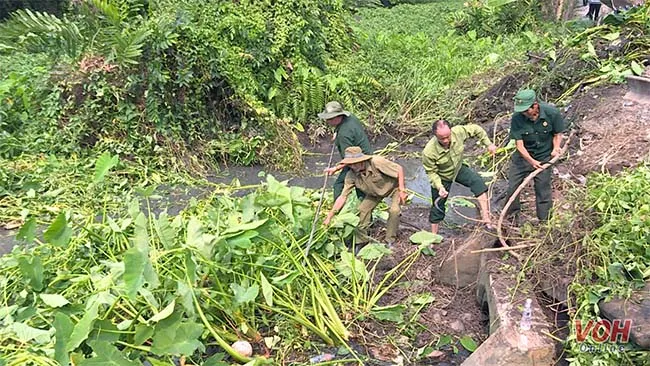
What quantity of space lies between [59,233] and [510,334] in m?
3.26

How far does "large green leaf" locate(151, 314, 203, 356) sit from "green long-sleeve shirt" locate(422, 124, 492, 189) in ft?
8.78

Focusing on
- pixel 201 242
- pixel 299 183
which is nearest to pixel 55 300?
pixel 201 242

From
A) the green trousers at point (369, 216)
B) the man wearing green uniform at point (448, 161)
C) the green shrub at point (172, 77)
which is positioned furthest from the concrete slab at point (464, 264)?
the green shrub at point (172, 77)

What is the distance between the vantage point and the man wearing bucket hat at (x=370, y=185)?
5.51m

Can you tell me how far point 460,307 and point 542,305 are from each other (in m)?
0.80

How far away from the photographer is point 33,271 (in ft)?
14.6

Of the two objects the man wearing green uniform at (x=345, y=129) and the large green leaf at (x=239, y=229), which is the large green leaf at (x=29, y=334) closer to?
the large green leaf at (x=239, y=229)

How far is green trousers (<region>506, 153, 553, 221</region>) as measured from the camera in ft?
17.5

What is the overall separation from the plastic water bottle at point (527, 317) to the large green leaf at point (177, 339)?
207 centimetres

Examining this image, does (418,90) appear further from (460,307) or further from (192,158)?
(460,307)

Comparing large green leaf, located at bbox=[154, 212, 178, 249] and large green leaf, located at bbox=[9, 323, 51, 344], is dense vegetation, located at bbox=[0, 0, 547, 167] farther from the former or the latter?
large green leaf, located at bbox=[9, 323, 51, 344]

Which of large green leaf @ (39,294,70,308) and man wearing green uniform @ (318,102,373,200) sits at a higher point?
man wearing green uniform @ (318,102,373,200)

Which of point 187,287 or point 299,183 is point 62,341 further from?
point 299,183

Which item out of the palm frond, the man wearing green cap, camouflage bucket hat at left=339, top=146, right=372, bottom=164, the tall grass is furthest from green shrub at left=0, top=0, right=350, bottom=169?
the man wearing green cap
